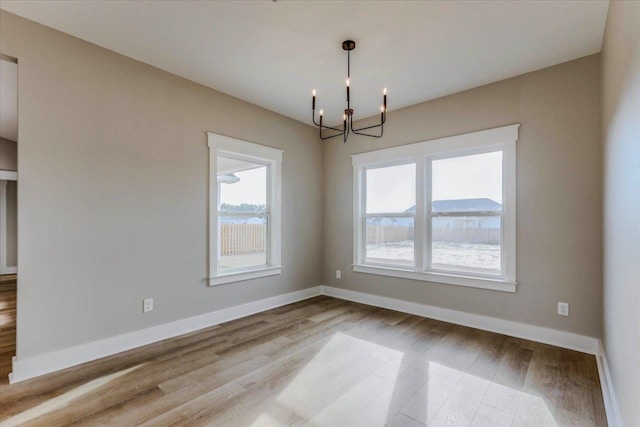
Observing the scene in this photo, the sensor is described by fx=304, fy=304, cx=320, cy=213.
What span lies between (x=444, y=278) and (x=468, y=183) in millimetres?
1158

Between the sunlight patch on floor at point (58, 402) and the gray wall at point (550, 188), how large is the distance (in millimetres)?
3350

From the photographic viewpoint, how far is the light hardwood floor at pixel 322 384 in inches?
73.4

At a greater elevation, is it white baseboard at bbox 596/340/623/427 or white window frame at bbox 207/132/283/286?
white window frame at bbox 207/132/283/286

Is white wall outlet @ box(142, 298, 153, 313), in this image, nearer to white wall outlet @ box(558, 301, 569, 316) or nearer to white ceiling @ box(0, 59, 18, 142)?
white ceiling @ box(0, 59, 18, 142)

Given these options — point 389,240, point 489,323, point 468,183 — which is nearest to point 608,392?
point 489,323

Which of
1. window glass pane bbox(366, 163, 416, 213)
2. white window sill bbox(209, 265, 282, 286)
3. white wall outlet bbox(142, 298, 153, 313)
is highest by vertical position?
window glass pane bbox(366, 163, 416, 213)

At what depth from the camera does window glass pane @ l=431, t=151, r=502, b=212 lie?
336cm

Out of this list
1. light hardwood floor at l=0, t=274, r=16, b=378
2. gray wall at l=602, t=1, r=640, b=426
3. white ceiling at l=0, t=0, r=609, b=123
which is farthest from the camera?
light hardwood floor at l=0, t=274, r=16, b=378

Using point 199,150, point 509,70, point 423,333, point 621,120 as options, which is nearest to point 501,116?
point 509,70

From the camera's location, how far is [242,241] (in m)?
3.96

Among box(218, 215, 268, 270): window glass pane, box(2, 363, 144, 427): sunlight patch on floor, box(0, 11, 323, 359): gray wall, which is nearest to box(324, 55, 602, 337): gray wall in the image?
box(218, 215, 268, 270): window glass pane

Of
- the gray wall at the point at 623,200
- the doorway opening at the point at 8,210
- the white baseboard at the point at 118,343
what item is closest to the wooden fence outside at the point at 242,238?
the white baseboard at the point at 118,343

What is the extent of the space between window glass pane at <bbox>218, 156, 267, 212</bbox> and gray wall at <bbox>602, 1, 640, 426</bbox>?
3504 millimetres

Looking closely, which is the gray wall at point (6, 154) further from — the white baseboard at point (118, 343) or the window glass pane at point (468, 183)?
the window glass pane at point (468, 183)
